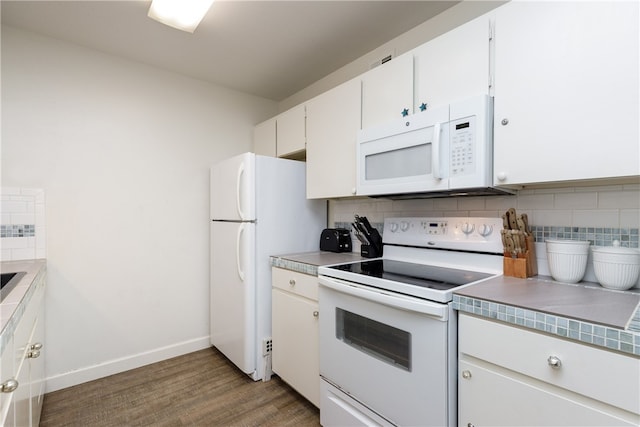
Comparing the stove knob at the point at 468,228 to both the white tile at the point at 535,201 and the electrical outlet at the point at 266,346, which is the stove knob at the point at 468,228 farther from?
the electrical outlet at the point at 266,346

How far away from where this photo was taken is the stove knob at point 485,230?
5.23 ft

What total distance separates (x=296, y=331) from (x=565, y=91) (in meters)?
1.82

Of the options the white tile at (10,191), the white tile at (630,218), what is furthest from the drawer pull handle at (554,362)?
the white tile at (10,191)

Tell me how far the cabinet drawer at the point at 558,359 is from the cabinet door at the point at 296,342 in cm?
95

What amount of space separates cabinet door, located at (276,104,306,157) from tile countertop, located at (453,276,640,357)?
1.66 m

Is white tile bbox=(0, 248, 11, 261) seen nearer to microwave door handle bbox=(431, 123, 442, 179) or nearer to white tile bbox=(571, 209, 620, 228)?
microwave door handle bbox=(431, 123, 442, 179)

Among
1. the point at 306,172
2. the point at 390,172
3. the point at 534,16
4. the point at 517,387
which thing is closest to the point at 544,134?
the point at 534,16

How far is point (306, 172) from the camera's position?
2.40m

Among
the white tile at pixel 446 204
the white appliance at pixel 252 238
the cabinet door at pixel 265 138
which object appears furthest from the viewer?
the cabinet door at pixel 265 138

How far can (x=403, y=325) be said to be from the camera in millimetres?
1296

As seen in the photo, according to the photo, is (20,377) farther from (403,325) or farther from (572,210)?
(572,210)

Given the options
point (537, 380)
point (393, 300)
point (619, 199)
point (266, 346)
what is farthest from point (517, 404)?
point (266, 346)

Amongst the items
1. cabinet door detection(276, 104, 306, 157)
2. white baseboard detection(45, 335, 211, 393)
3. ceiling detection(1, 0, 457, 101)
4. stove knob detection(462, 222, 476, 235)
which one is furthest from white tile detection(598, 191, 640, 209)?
white baseboard detection(45, 335, 211, 393)

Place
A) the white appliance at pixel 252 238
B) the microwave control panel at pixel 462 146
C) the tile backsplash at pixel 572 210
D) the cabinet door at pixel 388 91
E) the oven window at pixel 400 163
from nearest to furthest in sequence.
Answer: the tile backsplash at pixel 572 210, the microwave control panel at pixel 462 146, the oven window at pixel 400 163, the cabinet door at pixel 388 91, the white appliance at pixel 252 238
